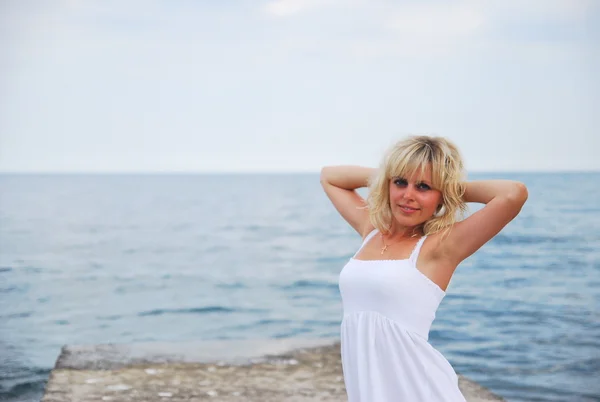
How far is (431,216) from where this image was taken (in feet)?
10.3

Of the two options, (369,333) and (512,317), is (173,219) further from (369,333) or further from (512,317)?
(369,333)

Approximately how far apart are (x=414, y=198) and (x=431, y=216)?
0.43ft

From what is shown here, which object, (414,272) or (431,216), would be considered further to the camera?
(431,216)

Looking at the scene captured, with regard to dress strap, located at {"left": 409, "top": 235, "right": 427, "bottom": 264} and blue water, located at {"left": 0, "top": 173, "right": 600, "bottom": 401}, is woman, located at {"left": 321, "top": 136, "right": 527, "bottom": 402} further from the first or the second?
blue water, located at {"left": 0, "top": 173, "right": 600, "bottom": 401}

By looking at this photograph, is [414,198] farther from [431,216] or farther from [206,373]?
[206,373]

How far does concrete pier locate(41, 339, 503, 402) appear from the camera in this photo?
17.9 ft

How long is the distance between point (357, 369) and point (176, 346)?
403cm

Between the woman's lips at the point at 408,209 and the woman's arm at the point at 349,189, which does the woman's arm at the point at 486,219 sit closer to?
the woman's lips at the point at 408,209

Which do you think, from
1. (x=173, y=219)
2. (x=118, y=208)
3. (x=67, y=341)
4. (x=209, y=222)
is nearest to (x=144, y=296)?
(x=67, y=341)

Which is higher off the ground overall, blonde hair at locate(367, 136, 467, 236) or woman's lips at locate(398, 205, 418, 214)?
blonde hair at locate(367, 136, 467, 236)

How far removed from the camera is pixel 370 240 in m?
3.32

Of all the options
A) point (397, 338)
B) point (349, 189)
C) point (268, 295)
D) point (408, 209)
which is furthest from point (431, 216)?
point (268, 295)

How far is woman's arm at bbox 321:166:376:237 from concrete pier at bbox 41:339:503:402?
1994 millimetres

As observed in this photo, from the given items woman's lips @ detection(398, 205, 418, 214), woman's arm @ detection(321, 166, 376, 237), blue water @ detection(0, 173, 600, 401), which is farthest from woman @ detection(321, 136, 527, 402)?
blue water @ detection(0, 173, 600, 401)
